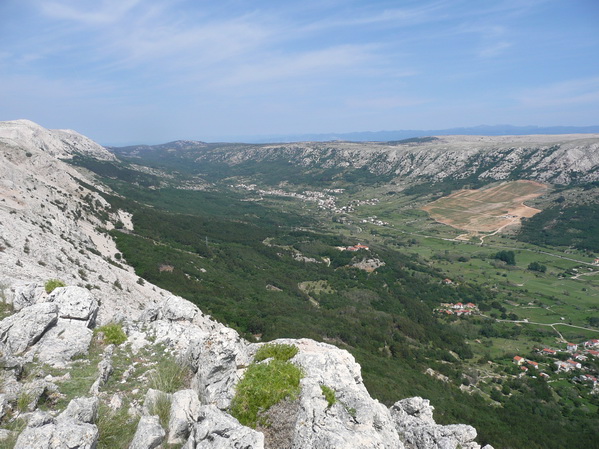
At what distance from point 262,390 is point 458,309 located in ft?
381

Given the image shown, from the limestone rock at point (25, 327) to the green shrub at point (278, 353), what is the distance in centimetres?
1052

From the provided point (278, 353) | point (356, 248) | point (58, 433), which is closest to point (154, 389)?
point (58, 433)

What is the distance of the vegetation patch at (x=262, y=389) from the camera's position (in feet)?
A: 37.0

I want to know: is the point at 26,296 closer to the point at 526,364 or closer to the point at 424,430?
the point at 424,430

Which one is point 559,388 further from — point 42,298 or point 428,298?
point 42,298

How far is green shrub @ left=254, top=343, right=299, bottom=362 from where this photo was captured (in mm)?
14469

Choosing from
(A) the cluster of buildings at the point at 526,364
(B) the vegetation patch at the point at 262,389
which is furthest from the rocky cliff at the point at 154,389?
(A) the cluster of buildings at the point at 526,364

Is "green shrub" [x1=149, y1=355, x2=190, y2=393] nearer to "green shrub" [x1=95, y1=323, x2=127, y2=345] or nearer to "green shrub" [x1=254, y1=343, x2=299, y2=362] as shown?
"green shrub" [x1=95, y1=323, x2=127, y2=345]

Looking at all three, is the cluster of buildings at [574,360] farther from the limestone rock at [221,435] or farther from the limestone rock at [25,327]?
the limestone rock at [25,327]

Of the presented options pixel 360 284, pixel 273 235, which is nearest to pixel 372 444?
pixel 360 284

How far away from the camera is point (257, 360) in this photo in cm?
1458

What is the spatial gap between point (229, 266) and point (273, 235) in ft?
→ 233

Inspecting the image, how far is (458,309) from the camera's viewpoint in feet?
362

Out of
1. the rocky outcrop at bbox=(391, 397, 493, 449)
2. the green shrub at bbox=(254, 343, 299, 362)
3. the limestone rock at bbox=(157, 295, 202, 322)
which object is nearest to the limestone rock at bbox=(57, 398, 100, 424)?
the green shrub at bbox=(254, 343, 299, 362)
